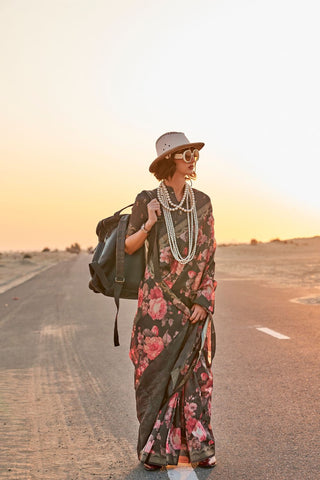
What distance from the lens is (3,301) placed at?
664 inches

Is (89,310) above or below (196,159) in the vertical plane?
below

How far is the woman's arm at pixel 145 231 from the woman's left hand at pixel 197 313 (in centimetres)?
60

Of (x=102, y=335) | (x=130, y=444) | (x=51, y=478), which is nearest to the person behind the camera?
(x=51, y=478)

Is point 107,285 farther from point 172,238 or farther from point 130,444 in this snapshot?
point 130,444

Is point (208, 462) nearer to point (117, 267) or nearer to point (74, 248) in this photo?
point (117, 267)

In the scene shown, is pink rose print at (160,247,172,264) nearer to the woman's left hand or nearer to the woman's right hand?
the woman's right hand

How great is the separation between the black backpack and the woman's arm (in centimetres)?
6

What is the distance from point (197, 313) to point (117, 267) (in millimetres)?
656

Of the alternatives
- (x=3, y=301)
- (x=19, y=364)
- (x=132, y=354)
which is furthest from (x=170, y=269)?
(x=3, y=301)

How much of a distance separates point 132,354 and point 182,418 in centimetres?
59

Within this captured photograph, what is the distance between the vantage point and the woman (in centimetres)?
442

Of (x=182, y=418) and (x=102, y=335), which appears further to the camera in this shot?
(x=102, y=335)

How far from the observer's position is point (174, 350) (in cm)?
452

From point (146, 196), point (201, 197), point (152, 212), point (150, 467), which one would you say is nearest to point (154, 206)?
point (152, 212)
